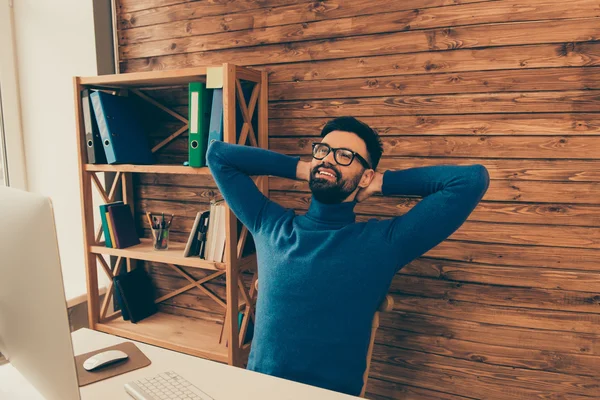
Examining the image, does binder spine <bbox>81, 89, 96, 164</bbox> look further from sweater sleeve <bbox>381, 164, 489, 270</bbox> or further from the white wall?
sweater sleeve <bbox>381, 164, 489, 270</bbox>

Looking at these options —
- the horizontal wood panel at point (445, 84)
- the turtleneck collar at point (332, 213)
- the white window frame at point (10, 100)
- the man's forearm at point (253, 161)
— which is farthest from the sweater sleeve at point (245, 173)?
the white window frame at point (10, 100)

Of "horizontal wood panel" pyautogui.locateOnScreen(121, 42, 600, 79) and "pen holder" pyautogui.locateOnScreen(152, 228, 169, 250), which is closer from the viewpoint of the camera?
"horizontal wood panel" pyautogui.locateOnScreen(121, 42, 600, 79)

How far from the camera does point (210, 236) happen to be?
204cm

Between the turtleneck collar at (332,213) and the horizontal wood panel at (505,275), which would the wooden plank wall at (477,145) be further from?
the turtleneck collar at (332,213)

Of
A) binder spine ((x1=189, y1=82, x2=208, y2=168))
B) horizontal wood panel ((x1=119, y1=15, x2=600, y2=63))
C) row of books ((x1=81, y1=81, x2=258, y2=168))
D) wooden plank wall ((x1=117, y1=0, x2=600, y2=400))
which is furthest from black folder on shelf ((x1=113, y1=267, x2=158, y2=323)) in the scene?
horizontal wood panel ((x1=119, y1=15, x2=600, y2=63))

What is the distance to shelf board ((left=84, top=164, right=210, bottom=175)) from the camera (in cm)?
195

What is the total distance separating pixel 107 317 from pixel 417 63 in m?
2.02

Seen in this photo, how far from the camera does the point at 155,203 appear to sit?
2.46 metres

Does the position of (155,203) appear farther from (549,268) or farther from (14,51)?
(549,268)

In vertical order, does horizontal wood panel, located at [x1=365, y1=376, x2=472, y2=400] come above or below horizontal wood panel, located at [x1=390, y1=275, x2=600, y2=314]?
below

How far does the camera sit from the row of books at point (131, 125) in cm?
192

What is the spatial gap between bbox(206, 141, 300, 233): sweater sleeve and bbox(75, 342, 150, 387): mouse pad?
547 mm

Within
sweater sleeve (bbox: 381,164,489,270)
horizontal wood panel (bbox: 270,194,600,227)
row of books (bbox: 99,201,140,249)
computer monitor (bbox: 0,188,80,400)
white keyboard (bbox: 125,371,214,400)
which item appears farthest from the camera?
row of books (bbox: 99,201,140,249)

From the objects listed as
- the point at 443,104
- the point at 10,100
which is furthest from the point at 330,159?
the point at 10,100
